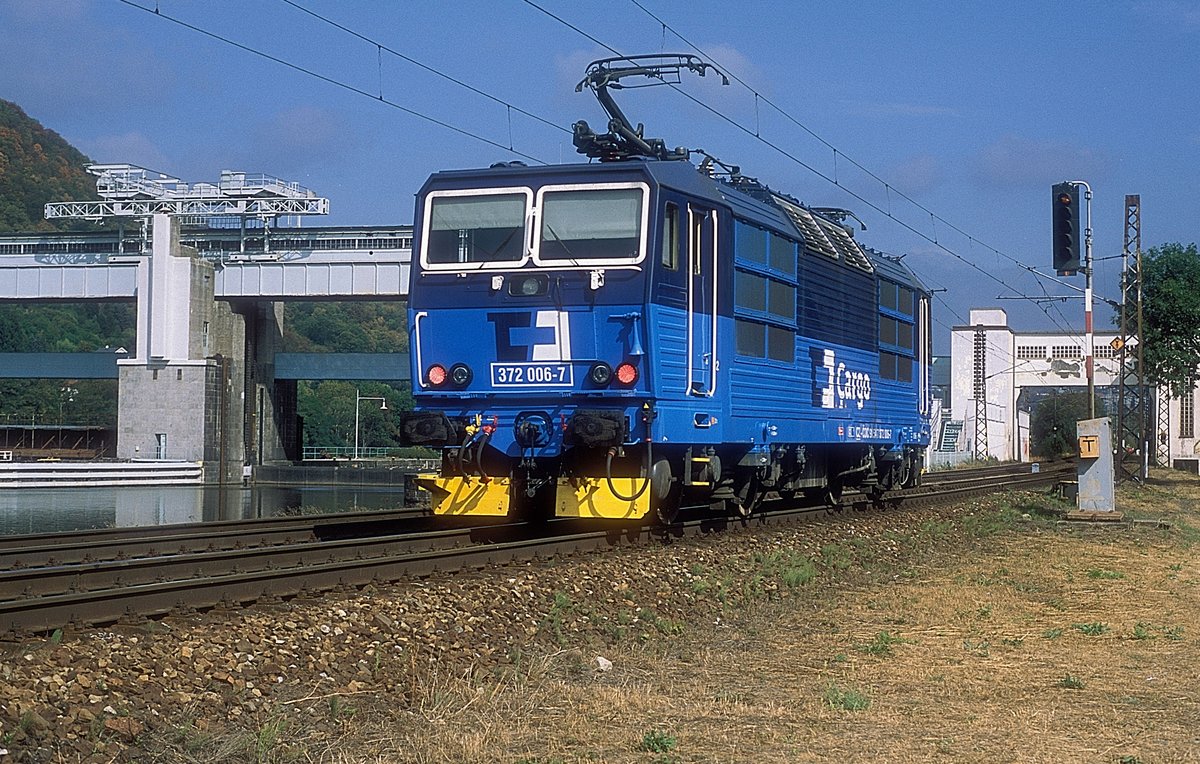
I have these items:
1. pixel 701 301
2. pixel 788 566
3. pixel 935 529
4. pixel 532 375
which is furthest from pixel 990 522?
pixel 532 375

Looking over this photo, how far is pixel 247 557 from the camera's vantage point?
12297mm

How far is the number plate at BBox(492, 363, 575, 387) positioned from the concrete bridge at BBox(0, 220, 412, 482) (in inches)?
1268

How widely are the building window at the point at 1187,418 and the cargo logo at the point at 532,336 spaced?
64.2 metres

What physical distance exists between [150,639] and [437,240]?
7.32 metres

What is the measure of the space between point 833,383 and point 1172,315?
26.8 meters

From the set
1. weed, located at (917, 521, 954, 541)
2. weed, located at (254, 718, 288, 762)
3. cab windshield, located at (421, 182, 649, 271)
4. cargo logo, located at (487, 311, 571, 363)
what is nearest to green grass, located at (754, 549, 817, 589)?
cargo logo, located at (487, 311, 571, 363)

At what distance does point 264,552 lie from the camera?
1228 centimetres

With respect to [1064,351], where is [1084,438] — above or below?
below

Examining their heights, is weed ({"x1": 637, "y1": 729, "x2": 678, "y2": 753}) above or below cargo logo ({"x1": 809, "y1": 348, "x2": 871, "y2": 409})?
below

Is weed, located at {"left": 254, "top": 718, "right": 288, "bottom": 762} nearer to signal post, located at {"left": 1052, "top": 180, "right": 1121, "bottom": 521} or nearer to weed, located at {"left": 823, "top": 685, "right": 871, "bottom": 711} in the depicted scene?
weed, located at {"left": 823, "top": 685, "right": 871, "bottom": 711}

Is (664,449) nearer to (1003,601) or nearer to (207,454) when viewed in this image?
(1003,601)

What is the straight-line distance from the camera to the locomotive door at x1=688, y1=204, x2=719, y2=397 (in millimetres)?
14234

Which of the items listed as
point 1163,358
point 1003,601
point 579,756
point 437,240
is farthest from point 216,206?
point 579,756

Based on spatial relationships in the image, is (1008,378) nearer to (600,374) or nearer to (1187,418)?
(1187,418)
